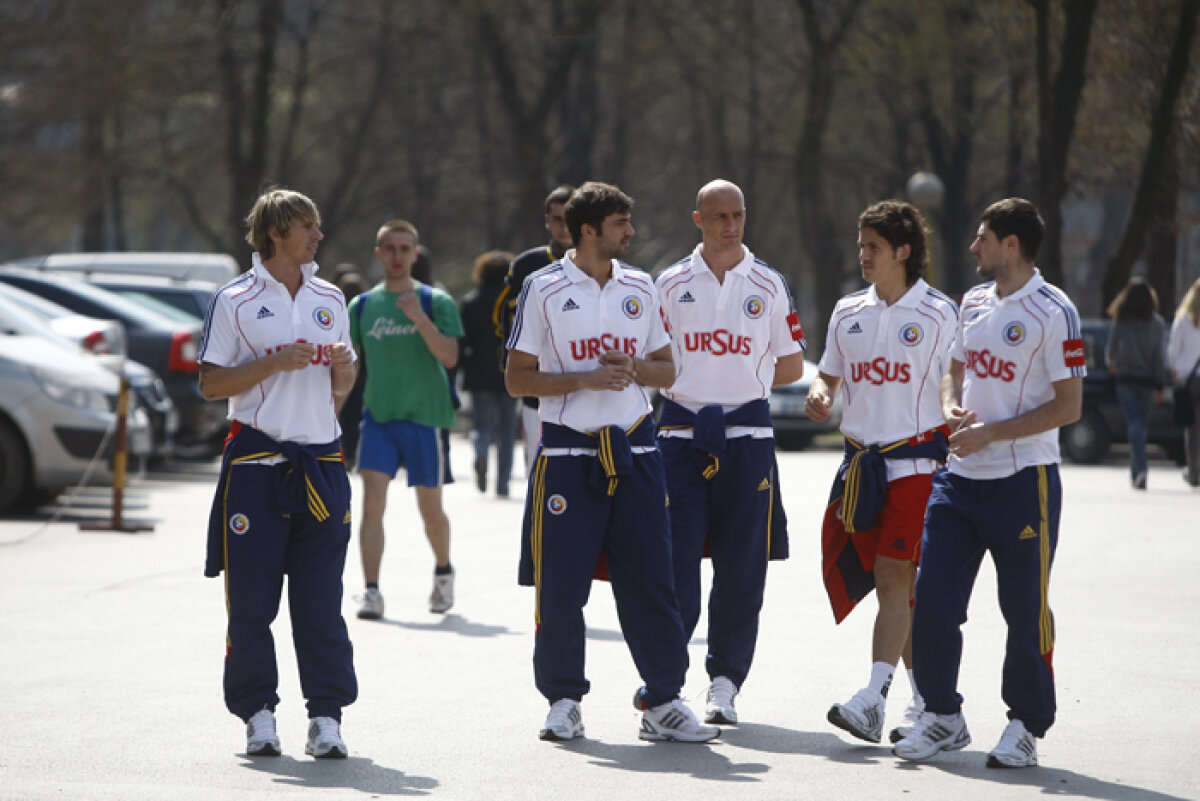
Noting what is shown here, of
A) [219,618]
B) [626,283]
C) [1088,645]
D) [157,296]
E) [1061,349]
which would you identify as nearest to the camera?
[1061,349]

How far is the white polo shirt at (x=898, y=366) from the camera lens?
20.6 feet

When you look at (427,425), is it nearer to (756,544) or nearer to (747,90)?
(756,544)

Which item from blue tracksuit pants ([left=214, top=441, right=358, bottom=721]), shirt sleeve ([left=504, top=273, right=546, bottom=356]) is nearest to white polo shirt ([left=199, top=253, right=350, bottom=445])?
blue tracksuit pants ([left=214, top=441, right=358, bottom=721])

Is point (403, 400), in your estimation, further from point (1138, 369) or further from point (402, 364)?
point (1138, 369)

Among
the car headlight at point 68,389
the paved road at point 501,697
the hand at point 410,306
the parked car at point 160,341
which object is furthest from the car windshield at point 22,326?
the hand at point 410,306

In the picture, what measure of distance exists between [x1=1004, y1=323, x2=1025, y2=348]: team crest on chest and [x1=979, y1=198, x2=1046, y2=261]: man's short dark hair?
261mm

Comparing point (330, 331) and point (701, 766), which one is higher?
point (330, 331)

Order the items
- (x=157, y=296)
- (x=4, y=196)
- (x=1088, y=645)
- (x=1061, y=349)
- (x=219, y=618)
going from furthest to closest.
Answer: (x=4, y=196)
(x=157, y=296)
(x=219, y=618)
(x=1088, y=645)
(x=1061, y=349)

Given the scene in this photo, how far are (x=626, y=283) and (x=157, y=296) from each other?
1302 centimetres

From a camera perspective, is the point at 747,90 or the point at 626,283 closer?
the point at 626,283

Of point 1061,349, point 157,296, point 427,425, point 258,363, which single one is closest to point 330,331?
point 258,363

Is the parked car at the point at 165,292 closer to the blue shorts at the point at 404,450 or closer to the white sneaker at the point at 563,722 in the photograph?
the blue shorts at the point at 404,450

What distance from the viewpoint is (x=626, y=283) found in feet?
20.5

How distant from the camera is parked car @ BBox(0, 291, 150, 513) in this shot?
12.9m
